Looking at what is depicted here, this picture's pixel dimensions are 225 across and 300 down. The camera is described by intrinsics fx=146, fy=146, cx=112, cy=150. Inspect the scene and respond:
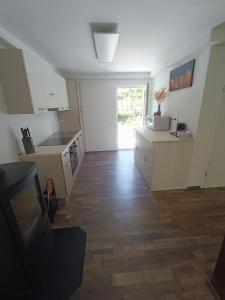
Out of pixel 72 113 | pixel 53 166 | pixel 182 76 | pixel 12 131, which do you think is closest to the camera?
pixel 12 131

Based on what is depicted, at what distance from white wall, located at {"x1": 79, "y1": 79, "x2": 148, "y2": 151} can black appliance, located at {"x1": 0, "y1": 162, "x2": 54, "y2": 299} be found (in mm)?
3358

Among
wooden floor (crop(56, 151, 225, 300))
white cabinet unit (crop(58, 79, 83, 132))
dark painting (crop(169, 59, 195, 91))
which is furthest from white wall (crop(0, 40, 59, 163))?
dark painting (crop(169, 59, 195, 91))

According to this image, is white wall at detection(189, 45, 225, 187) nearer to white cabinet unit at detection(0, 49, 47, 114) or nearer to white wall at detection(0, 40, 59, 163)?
white cabinet unit at detection(0, 49, 47, 114)

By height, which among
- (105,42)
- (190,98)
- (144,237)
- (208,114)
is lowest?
(144,237)

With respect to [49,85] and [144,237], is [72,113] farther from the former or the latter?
[144,237]

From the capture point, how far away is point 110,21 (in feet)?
5.23

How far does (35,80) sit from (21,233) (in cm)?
184

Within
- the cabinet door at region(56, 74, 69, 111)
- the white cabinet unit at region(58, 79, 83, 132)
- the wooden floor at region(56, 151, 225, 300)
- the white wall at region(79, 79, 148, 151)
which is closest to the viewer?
the wooden floor at region(56, 151, 225, 300)

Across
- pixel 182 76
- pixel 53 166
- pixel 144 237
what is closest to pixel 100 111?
pixel 182 76

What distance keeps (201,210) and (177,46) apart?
103 inches

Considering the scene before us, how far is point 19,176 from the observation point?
1.10m

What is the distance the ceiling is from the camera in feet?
4.34

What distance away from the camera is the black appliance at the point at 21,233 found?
1.01 metres

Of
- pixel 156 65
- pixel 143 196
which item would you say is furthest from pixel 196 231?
pixel 156 65
